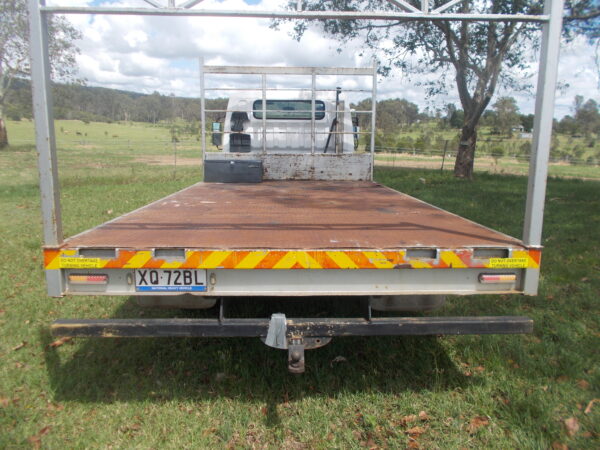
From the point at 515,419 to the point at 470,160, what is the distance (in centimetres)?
1674

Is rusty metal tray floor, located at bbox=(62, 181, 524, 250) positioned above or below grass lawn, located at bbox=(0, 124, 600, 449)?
above

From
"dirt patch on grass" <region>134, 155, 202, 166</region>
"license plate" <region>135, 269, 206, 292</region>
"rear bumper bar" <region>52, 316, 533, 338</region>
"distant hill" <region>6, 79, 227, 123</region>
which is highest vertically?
"distant hill" <region>6, 79, 227, 123</region>

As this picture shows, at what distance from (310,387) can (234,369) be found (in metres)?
0.62

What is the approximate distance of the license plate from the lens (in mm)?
2746

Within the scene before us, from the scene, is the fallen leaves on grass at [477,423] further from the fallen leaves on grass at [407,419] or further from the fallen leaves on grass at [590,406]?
the fallen leaves on grass at [590,406]

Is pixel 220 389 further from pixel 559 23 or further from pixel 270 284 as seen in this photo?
pixel 559 23

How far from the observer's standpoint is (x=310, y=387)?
3539mm

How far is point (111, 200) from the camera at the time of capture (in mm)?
11758

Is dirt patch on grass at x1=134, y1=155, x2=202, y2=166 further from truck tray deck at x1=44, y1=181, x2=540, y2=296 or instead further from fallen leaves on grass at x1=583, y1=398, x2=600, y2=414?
fallen leaves on grass at x1=583, y1=398, x2=600, y2=414

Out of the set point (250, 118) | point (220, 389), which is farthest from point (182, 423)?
point (250, 118)

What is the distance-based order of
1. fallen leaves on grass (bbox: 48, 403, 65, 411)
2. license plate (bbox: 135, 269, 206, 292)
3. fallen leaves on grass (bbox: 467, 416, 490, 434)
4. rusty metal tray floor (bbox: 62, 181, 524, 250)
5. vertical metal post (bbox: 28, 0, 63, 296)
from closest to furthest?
vertical metal post (bbox: 28, 0, 63, 296)
license plate (bbox: 135, 269, 206, 292)
rusty metal tray floor (bbox: 62, 181, 524, 250)
fallen leaves on grass (bbox: 467, 416, 490, 434)
fallen leaves on grass (bbox: 48, 403, 65, 411)

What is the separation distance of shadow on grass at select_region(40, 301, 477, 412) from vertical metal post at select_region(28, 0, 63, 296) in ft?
3.87

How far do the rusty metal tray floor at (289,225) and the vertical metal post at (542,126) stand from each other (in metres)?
0.18

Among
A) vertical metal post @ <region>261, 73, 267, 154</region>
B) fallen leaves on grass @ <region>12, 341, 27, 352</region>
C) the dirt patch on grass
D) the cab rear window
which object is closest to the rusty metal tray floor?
fallen leaves on grass @ <region>12, 341, 27, 352</region>
